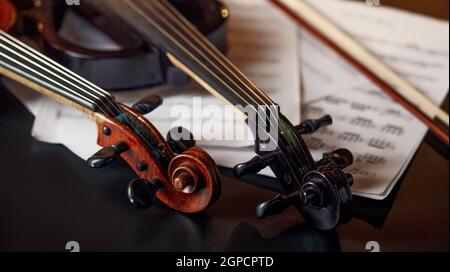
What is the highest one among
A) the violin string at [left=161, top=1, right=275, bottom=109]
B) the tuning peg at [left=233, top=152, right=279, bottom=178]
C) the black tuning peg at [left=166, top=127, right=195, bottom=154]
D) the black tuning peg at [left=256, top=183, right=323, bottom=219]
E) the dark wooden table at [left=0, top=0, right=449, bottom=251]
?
the violin string at [left=161, top=1, right=275, bottom=109]

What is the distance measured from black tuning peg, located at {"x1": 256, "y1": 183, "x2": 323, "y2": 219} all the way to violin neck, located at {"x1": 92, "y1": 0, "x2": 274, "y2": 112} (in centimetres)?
8

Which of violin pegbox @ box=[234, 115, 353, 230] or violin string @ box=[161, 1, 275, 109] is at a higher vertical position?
violin string @ box=[161, 1, 275, 109]

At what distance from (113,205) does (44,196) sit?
6cm

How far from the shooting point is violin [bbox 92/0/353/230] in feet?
1.89

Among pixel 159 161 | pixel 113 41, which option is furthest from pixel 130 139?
pixel 113 41

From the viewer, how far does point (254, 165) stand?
585 mm

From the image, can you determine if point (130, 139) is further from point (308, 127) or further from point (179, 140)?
point (308, 127)

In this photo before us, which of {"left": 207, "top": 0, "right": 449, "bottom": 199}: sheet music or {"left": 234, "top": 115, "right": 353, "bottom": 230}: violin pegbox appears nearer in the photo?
{"left": 234, "top": 115, "right": 353, "bottom": 230}: violin pegbox

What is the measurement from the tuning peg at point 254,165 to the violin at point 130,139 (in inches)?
0.8

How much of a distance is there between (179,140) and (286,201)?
0.35ft

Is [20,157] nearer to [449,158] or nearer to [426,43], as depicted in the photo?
[449,158]

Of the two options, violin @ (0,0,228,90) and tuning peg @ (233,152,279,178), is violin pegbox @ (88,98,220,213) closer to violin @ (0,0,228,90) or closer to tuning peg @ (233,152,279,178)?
tuning peg @ (233,152,279,178)

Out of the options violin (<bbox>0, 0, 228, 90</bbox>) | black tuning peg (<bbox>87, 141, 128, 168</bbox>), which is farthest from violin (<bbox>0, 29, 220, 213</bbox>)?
violin (<bbox>0, 0, 228, 90</bbox>)

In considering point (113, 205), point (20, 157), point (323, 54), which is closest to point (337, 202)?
point (113, 205)
